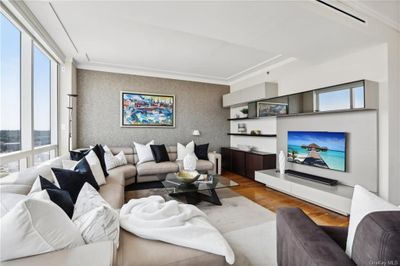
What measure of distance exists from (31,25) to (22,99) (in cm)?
99

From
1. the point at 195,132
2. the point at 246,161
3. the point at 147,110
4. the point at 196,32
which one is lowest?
the point at 246,161

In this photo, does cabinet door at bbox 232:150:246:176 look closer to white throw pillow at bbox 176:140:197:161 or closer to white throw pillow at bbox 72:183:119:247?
white throw pillow at bbox 176:140:197:161

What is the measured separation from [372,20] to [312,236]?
285 cm

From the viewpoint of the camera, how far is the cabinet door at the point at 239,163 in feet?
15.4

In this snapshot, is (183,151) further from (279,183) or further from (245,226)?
(245,226)

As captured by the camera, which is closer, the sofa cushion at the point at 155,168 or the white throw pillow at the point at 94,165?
the white throw pillow at the point at 94,165

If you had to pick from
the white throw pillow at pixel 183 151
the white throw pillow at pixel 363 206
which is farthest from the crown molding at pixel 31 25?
the white throw pillow at pixel 363 206

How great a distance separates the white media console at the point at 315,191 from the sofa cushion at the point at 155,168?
1891mm

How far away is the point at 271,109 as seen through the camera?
4.18 m

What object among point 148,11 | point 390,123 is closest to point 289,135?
point 390,123

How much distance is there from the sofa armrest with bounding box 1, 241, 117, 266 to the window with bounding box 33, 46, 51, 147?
2.72 metres

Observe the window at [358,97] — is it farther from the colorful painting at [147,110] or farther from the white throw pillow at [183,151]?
the colorful painting at [147,110]

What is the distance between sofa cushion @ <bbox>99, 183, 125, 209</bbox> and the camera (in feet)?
6.60

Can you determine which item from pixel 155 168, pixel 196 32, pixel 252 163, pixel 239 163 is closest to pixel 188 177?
pixel 155 168
